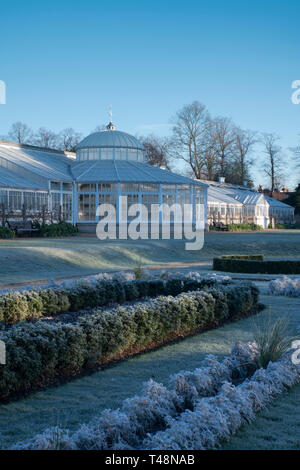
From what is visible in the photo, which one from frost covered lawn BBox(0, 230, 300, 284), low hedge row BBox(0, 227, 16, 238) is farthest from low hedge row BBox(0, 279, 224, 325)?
low hedge row BBox(0, 227, 16, 238)

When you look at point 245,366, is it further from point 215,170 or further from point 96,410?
point 215,170

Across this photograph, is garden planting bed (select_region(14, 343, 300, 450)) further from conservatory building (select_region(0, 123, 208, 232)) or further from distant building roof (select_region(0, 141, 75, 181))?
distant building roof (select_region(0, 141, 75, 181))

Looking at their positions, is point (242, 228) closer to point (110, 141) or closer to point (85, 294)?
point (110, 141)

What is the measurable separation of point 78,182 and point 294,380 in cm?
2892

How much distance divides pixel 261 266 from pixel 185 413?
13349mm

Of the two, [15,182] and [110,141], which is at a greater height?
[110,141]

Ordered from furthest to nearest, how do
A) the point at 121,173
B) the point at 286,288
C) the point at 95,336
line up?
the point at 121,173 < the point at 286,288 < the point at 95,336

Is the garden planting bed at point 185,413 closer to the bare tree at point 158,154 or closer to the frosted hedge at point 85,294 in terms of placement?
the frosted hedge at point 85,294

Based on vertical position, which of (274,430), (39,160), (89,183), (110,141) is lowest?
(274,430)

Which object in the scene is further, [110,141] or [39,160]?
[110,141]

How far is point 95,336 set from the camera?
6418 mm

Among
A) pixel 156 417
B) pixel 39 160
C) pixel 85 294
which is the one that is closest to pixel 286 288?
pixel 85 294

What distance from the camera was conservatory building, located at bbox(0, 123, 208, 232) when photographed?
3017 cm
